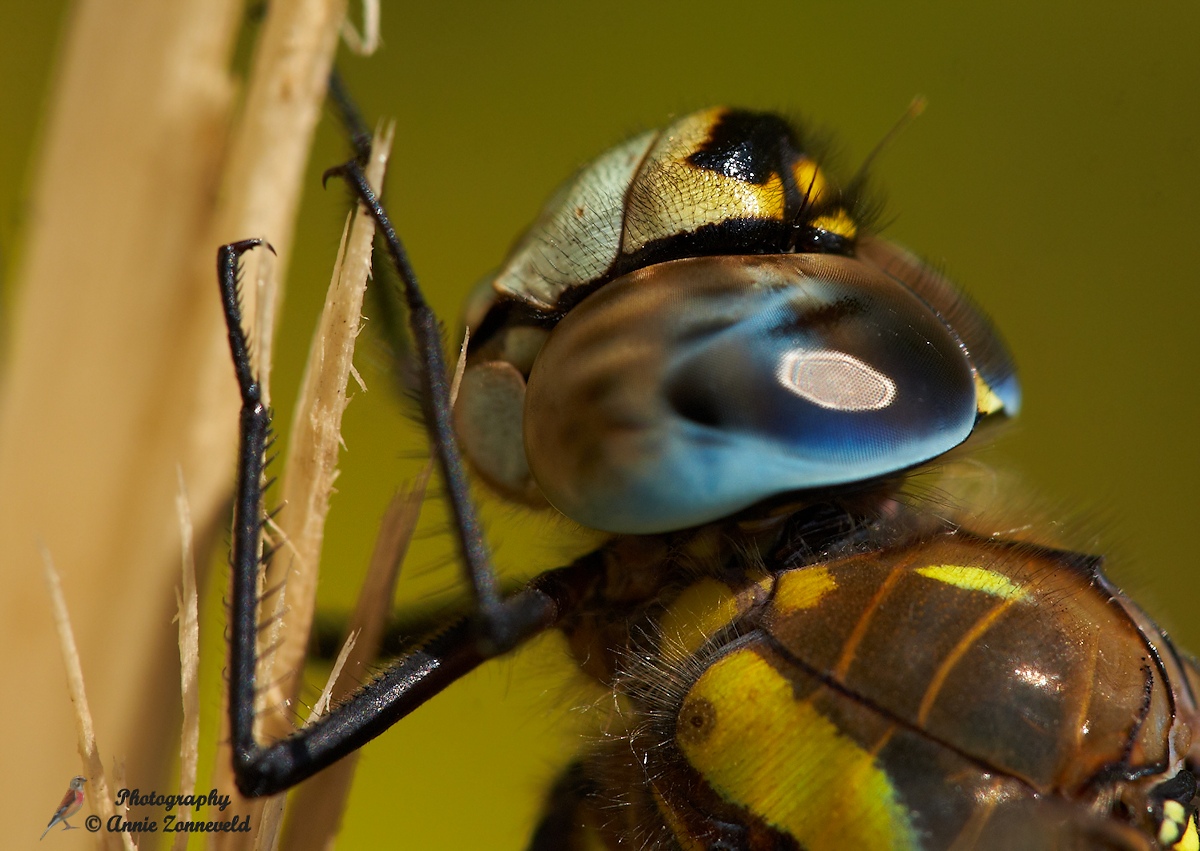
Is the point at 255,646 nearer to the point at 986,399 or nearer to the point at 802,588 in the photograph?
the point at 802,588

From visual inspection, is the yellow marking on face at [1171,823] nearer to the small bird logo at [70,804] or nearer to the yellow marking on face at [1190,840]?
the yellow marking on face at [1190,840]

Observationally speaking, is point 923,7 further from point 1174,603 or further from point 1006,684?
point 1006,684

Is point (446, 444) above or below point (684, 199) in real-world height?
below

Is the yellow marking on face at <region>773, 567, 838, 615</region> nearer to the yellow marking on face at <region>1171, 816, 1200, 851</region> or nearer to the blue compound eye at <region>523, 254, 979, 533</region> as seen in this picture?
the blue compound eye at <region>523, 254, 979, 533</region>

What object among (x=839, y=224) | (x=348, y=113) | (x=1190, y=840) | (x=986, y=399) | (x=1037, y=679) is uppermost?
(x=348, y=113)

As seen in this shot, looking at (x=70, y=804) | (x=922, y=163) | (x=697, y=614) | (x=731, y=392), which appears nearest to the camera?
(x=731, y=392)

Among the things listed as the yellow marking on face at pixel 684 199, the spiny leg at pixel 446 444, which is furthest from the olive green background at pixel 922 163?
the yellow marking on face at pixel 684 199

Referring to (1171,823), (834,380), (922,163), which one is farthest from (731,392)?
(922,163)
